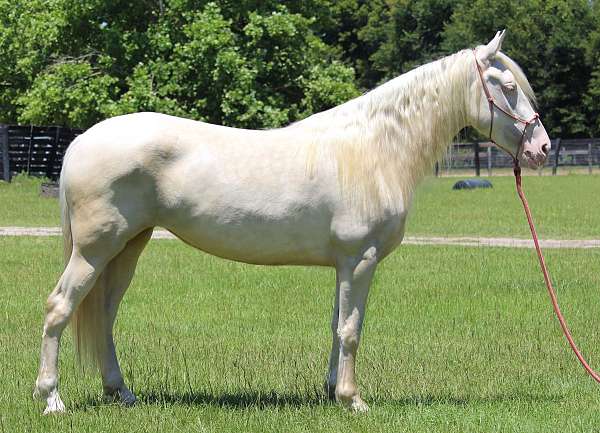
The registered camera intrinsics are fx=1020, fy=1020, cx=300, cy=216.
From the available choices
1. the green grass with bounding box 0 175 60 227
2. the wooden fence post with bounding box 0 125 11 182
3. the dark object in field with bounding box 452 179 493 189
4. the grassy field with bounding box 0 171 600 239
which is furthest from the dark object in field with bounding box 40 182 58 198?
the dark object in field with bounding box 452 179 493 189

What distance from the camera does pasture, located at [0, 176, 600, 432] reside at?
6426mm

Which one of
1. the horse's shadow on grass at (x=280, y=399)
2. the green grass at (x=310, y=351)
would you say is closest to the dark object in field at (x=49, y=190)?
the green grass at (x=310, y=351)

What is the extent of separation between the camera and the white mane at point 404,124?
6.74 m

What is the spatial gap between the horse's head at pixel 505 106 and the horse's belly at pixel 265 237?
1.35 metres

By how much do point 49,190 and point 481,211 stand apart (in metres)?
12.8

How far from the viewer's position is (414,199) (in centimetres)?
687

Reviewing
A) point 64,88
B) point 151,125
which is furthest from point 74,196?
point 64,88

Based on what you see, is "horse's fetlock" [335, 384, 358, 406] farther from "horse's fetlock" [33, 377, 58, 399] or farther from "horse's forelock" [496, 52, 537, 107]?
"horse's forelock" [496, 52, 537, 107]

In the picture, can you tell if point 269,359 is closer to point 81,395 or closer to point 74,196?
point 81,395

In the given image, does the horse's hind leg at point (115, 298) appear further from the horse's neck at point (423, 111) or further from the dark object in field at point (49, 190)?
the dark object in field at point (49, 190)

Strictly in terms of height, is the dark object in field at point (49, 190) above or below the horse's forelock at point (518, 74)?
below

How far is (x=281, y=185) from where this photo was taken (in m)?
6.58

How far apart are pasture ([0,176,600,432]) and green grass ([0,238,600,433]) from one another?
0.02m

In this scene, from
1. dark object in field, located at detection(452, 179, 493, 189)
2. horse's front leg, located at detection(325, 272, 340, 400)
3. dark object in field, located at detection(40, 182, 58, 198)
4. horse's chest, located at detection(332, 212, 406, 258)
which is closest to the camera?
horse's chest, located at detection(332, 212, 406, 258)
